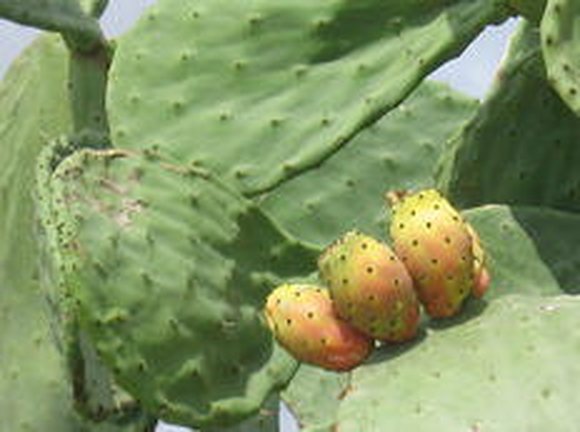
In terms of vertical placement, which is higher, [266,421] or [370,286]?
[370,286]

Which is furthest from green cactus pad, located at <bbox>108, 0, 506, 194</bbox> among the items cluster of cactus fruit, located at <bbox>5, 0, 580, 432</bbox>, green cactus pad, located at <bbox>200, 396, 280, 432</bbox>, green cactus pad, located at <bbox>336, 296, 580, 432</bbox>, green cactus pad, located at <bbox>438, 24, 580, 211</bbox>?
green cactus pad, located at <bbox>200, 396, 280, 432</bbox>

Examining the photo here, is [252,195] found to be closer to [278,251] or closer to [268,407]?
[278,251]

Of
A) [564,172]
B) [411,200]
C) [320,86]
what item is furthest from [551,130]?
[411,200]

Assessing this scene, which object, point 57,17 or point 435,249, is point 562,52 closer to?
point 435,249

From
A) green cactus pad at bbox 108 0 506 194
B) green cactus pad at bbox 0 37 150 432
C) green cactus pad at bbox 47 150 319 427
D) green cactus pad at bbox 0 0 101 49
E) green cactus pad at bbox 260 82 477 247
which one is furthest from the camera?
green cactus pad at bbox 0 37 150 432

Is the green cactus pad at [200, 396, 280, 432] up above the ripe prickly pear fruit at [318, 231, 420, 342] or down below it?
below

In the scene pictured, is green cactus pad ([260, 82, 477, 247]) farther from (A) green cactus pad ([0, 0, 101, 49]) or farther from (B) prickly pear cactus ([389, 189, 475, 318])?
(B) prickly pear cactus ([389, 189, 475, 318])

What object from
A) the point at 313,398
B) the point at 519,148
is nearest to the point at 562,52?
the point at 519,148

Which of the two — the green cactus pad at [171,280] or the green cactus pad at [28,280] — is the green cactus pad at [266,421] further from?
the green cactus pad at [171,280]
